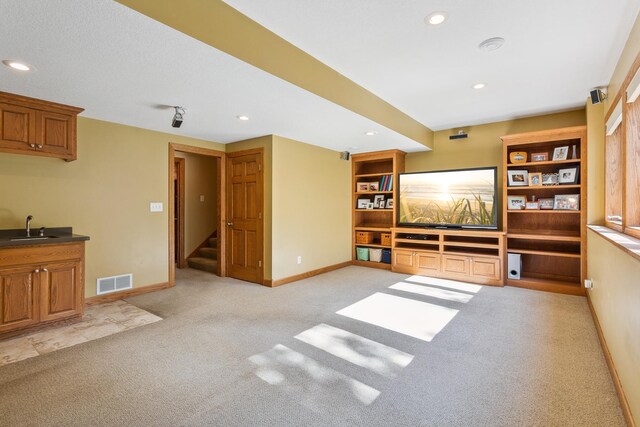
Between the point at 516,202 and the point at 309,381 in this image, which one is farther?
the point at 516,202

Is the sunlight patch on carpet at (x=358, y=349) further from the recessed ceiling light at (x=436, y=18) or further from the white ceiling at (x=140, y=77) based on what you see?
the recessed ceiling light at (x=436, y=18)

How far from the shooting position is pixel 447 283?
479cm

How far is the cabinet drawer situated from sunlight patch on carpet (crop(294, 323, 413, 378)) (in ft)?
7.77

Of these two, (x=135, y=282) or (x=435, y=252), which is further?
(x=435, y=252)

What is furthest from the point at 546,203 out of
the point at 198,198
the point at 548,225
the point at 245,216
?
the point at 198,198

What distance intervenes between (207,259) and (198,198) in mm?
1206

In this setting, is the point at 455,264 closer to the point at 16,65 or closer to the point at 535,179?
the point at 535,179

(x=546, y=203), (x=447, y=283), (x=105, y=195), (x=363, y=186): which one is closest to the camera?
(x=105, y=195)

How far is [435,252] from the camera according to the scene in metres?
5.19

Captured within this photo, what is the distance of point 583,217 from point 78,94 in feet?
19.4

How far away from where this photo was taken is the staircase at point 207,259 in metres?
5.68

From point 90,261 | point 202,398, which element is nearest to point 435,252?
point 202,398

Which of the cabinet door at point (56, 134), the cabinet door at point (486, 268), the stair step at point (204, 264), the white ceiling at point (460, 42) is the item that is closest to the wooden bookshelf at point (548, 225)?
the cabinet door at point (486, 268)

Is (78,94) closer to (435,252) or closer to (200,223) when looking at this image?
(200,223)
